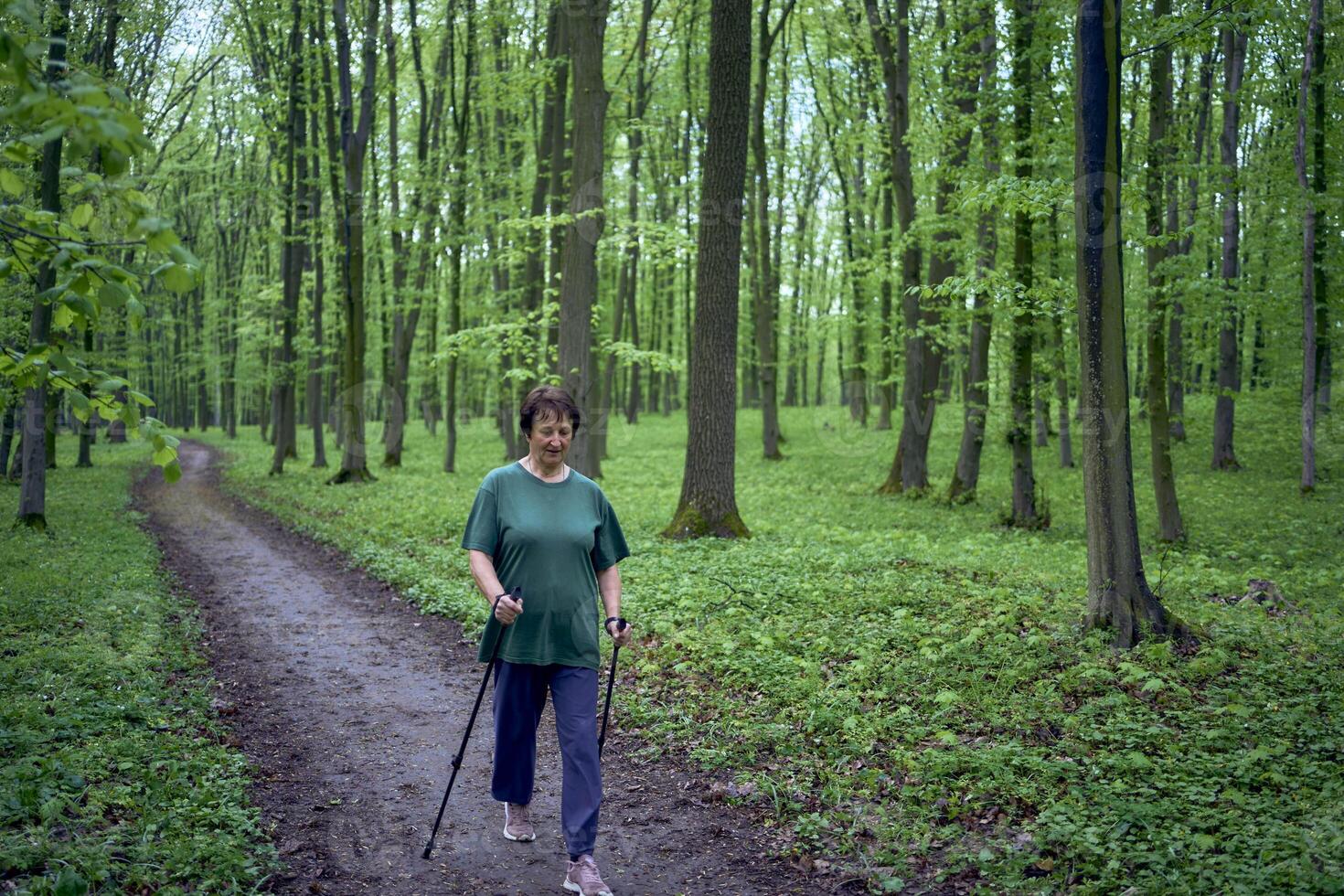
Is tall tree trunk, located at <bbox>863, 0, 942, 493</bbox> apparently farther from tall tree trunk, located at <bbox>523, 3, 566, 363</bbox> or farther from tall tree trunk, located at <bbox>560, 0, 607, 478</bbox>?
tall tree trunk, located at <bbox>523, 3, 566, 363</bbox>

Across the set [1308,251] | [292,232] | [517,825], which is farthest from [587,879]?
[292,232]

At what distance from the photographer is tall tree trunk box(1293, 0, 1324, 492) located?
17.8m

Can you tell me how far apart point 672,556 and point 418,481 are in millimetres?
12717

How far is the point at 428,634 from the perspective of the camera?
9.45 meters

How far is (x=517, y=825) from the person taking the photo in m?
4.89

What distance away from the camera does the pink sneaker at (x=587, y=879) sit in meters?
4.20

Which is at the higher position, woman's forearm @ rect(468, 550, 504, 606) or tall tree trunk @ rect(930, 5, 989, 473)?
tall tree trunk @ rect(930, 5, 989, 473)

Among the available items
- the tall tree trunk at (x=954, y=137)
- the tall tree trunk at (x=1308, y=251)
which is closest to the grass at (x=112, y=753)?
the tall tree trunk at (x=954, y=137)

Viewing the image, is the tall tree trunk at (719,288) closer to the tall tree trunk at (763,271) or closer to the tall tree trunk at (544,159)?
the tall tree trunk at (544,159)

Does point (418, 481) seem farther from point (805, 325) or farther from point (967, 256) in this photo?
point (805, 325)

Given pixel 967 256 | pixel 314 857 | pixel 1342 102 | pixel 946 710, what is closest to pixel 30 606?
pixel 314 857

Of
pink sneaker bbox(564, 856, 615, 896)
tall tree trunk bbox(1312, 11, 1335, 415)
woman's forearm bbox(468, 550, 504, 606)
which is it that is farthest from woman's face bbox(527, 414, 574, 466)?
tall tree trunk bbox(1312, 11, 1335, 415)

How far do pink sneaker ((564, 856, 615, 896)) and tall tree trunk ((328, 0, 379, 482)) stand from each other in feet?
64.1

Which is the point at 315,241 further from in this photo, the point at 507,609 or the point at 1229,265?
the point at 507,609
